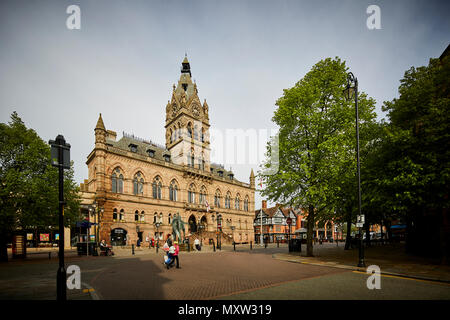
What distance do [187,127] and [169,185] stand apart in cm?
1315

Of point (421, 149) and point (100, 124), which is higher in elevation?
point (100, 124)

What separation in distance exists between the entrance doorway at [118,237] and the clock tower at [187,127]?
53.5 feet

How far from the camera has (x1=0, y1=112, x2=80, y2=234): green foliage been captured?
1795 centimetres

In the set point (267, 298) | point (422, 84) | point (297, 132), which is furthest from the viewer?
point (297, 132)

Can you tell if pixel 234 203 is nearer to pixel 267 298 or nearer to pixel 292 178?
pixel 292 178

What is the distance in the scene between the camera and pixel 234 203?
178 ft

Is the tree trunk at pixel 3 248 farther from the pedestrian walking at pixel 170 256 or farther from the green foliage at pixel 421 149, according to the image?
the green foliage at pixel 421 149

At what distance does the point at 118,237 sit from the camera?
3253cm

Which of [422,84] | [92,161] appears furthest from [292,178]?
[92,161]

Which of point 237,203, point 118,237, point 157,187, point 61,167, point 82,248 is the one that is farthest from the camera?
point 237,203

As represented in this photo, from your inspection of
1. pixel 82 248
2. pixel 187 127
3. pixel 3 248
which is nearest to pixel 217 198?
pixel 187 127

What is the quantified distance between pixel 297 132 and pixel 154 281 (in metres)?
14.6

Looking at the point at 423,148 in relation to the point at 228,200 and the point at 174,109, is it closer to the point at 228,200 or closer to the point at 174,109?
the point at 228,200
